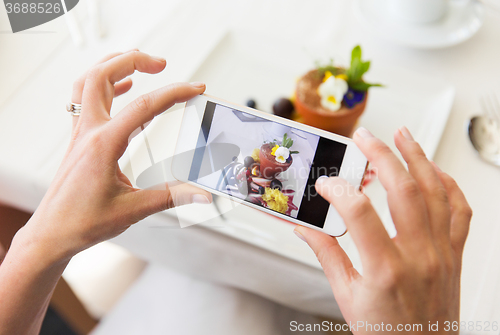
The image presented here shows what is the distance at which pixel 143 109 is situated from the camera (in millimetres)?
381

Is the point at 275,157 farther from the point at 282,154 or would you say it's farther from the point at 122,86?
the point at 122,86

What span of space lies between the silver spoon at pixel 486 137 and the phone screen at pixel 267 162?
0.30m

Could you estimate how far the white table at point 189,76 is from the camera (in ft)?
1.58

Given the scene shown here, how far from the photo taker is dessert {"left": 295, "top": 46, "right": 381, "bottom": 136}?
0.55 metres

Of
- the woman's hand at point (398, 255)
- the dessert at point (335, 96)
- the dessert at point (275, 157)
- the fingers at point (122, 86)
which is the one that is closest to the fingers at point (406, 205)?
the woman's hand at point (398, 255)

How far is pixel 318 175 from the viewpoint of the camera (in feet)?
1.41

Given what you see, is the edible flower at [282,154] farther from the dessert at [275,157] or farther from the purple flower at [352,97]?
the purple flower at [352,97]

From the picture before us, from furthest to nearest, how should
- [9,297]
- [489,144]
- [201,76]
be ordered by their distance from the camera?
[201,76], [489,144], [9,297]

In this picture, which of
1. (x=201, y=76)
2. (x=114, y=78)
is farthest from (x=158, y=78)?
(x=114, y=78)

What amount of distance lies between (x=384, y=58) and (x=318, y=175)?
39 centimetres

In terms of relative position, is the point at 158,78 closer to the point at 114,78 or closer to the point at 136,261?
the point at 114,78

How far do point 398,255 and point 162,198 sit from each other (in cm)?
26

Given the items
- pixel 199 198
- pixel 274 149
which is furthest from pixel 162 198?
pixel 274 149

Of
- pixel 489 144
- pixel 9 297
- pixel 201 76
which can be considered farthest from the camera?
pixel 201 76
